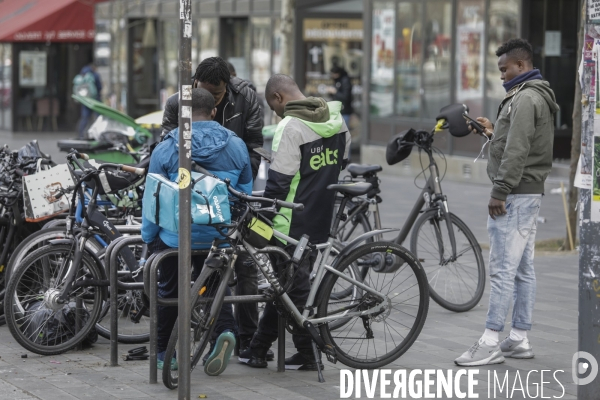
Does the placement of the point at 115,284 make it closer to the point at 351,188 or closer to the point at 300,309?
the point at 300,309

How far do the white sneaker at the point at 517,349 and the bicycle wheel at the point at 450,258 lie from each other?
1.36 m

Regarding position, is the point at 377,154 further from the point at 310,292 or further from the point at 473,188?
the point at 310,292

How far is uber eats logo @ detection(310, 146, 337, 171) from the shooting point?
20.5ft

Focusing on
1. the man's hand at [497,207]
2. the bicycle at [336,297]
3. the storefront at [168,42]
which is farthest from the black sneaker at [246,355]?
the storefront at [168,42]

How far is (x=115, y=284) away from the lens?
6.30m

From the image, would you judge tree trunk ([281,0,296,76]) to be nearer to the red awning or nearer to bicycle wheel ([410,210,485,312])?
bicycle wheel ([410,210,485,312])

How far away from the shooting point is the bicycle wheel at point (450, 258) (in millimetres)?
8117

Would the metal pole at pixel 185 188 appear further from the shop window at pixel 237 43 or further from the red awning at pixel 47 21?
the red awning at pixel 47 21

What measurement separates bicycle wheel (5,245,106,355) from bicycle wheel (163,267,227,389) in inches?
44.2

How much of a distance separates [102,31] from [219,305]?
25.0m

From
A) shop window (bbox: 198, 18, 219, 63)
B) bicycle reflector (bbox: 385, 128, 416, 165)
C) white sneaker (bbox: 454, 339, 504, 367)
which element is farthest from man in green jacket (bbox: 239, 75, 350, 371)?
shop window (bbox: 198, 18, 219, 63)

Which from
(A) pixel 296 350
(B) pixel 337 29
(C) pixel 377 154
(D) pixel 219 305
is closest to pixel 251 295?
(D) pixel 219 305

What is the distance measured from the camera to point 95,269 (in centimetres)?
668

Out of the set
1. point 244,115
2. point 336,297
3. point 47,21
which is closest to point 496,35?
point 244,115
